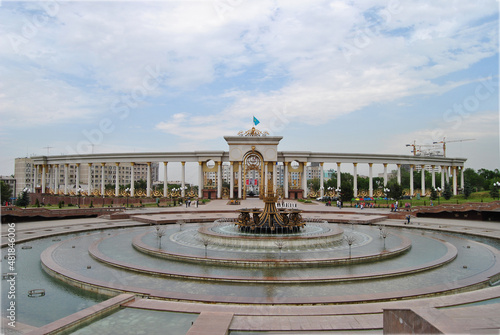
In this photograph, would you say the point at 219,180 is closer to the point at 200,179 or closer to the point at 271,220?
the point at 200,179

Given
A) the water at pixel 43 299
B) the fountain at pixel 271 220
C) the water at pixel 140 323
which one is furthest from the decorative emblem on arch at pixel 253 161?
the water at pixel 140 323

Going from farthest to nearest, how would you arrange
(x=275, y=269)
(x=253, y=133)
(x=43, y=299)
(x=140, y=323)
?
(x=253, y=133)
(x=275, y=269)
(x=43, y=299)
(x=140, y=323)

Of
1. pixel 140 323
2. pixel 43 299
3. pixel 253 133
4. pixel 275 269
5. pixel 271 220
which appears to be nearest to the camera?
pixel 140 323

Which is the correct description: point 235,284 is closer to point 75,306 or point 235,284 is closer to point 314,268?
point 314,268

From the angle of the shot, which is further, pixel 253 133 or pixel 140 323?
pixel 253 133

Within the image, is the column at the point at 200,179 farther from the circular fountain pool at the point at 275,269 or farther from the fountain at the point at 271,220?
the circular fountain pool at the point at 275,269

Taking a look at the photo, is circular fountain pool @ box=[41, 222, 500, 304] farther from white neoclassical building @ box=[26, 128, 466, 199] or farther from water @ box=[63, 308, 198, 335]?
white neoclassical building @ box=[26, 128, 466, 199]

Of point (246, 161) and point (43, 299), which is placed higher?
point (246, 161)

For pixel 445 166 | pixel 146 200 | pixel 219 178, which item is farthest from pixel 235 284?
pixel 445 166

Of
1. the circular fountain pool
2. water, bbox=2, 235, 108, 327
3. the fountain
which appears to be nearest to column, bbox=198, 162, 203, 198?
the fountain

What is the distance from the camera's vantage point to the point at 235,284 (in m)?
8.81

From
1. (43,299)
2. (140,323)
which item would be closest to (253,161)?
(43,299)

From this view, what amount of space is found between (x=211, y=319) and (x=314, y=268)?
5.36 metres

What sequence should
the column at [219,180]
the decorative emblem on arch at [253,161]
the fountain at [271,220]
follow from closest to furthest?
the fountain at [271,220]
the decorative emblem on arch at [253,161]
the column at [219,180]
